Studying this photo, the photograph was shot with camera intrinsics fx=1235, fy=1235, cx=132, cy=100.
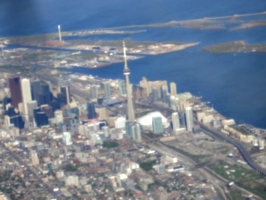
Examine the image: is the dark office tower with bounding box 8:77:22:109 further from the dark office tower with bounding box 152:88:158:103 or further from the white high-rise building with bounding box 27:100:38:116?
the dark office tower with bounding box 152:88:158:103

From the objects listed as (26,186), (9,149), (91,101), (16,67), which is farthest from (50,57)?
(26,186)

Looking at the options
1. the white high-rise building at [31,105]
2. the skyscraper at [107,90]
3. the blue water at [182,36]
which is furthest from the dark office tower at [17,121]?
the blue water at [182,36]

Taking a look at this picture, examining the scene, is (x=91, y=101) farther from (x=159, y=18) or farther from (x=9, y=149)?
(x=159, y=18)

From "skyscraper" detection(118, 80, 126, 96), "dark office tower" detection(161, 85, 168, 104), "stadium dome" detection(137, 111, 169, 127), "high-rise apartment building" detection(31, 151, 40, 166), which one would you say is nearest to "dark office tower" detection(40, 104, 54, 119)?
"skyscraper" detection(118, 80, 126, 96)

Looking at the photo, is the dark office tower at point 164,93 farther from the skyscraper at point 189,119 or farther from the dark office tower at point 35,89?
the dark office tower at point 35,89

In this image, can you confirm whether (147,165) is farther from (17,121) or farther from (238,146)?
(17,121)

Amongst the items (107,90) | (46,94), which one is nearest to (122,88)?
(107,90)
